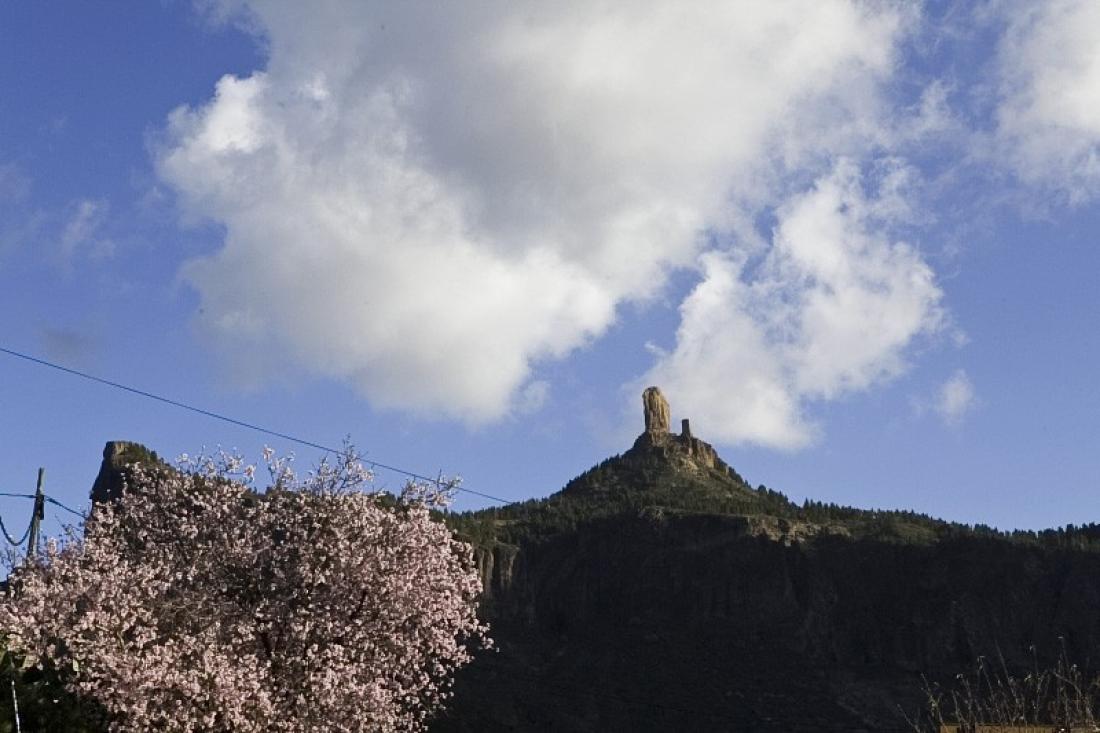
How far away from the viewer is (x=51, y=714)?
→ 22.2 metres

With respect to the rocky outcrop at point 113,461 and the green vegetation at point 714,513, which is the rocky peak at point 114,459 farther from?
the green vegetation at point 714,513

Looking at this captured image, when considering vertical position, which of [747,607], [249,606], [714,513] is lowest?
[249,606]

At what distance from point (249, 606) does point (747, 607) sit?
487 feet

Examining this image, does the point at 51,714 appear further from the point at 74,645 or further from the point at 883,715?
the point at 883,715

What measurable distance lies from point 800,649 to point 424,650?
136422 millimetres

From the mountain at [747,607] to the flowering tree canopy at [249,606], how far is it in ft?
322

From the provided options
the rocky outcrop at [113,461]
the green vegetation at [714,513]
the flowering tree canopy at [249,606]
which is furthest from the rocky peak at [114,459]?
the flowering tree canopy at [249,606]

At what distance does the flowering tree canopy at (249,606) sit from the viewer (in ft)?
75.9

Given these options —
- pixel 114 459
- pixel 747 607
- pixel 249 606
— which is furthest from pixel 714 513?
pixel 249 606

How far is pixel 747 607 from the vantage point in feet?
547

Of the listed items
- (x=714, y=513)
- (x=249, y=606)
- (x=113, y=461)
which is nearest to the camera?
(x=249, y=606)

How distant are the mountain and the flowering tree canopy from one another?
322 feet

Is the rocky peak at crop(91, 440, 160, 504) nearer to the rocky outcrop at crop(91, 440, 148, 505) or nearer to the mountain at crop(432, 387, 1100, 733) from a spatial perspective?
the rocky outcrop at crop(91, 440, 148, 505)

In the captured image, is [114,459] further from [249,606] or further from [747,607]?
[249,606]
